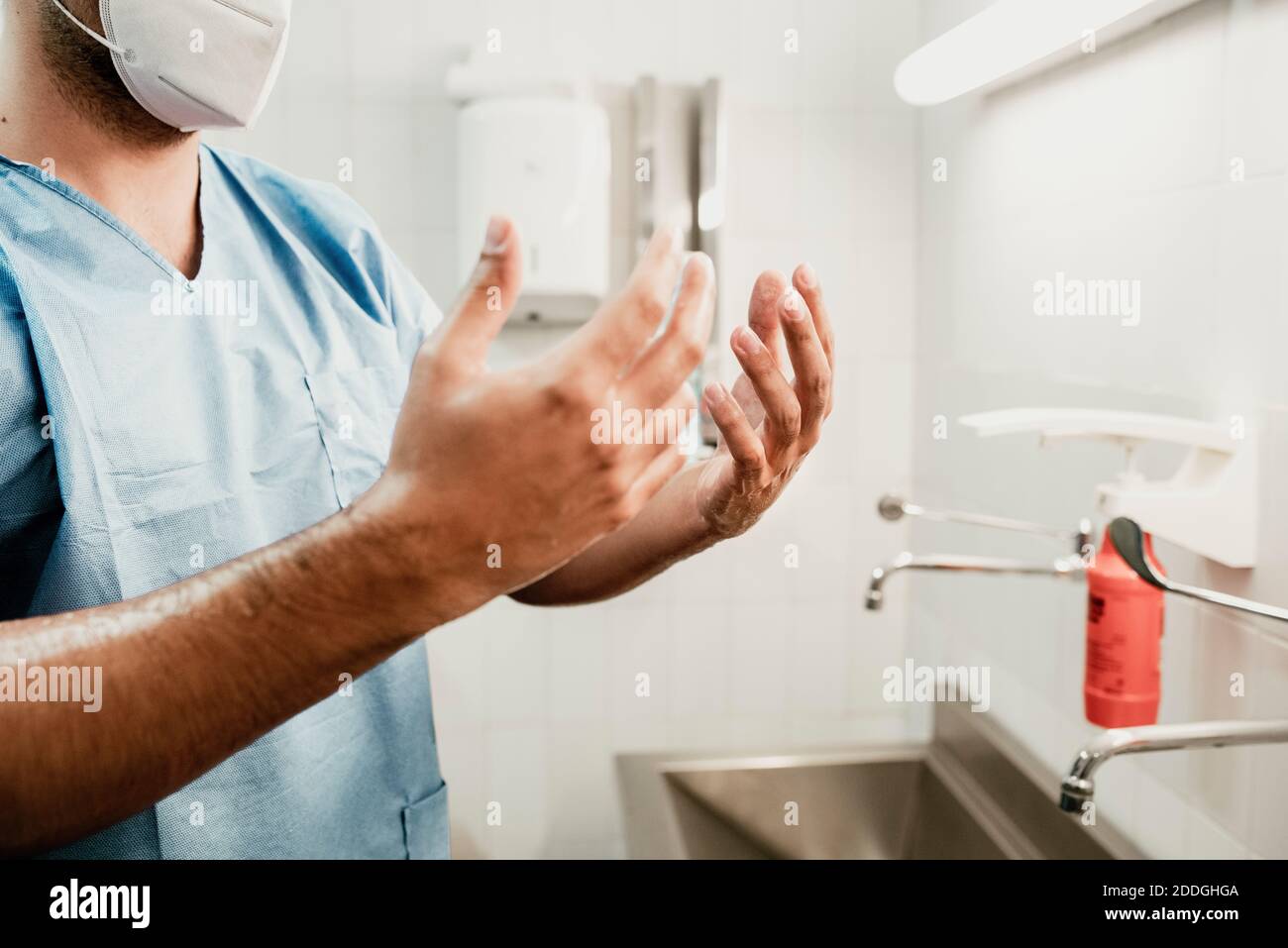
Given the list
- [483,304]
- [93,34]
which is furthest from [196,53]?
[483,304]

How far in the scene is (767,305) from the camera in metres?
0.44

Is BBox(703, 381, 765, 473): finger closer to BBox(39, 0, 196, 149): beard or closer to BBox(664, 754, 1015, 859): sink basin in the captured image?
BBox(39, 0, 196, 149): beard

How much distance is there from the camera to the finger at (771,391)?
426mm

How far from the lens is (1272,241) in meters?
0.66

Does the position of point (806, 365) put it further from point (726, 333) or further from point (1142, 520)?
point (726, 333)

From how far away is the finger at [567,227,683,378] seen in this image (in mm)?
329

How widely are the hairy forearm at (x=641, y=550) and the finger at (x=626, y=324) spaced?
0.80 feet

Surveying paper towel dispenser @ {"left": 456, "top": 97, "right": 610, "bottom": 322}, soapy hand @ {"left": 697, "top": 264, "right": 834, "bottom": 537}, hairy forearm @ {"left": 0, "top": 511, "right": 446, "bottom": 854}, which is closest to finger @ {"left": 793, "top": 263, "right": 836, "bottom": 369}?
soapy hand @ {"left": 697, "top": 264, "right": 834, "bottom": 537}

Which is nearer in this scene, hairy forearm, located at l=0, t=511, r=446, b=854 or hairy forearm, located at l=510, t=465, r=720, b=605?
hairy forearm, located at l=0, t=511, r=446, b=854

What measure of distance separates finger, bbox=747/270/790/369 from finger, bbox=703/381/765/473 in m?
0.03

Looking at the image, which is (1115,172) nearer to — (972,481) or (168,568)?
(972,481)

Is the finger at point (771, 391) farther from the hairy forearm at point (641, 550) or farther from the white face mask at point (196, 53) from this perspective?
the white face mask at point (196, 53)

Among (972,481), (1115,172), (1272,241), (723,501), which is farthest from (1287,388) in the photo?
(972,481)

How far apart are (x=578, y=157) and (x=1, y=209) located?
0.71 meters
